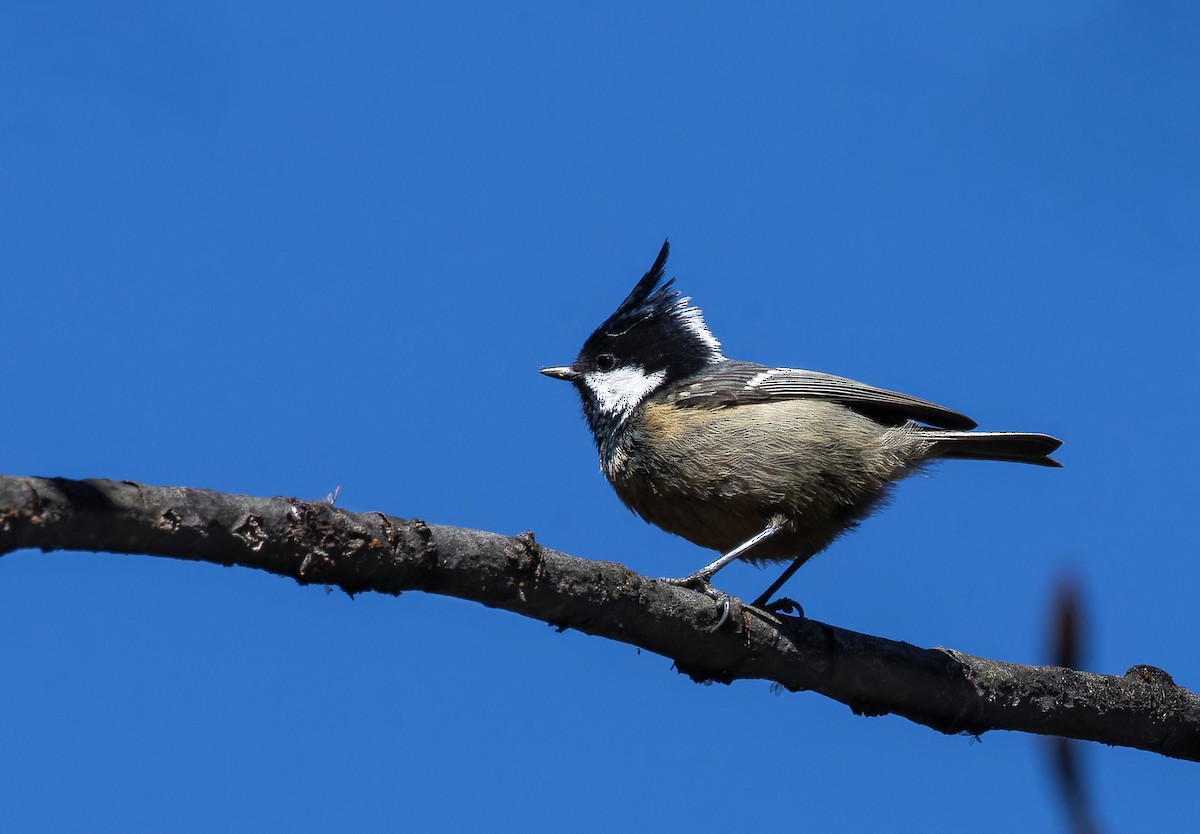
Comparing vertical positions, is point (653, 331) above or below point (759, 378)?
above

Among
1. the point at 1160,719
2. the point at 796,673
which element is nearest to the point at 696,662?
the point at 796,673

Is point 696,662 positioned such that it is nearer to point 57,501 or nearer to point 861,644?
point 861,644

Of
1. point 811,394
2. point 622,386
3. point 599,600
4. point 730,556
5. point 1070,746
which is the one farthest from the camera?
point 622,386

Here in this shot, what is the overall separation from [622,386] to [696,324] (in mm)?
715

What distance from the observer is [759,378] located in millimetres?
6539

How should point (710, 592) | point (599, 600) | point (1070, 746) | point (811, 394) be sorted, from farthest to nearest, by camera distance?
point (811, 394) → point (710, 592) → point (599, 600) → point (1070, 746)

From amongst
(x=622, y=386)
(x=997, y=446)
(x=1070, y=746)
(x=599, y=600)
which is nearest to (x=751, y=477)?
(x=622, y=386)

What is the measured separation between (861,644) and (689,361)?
2293mm

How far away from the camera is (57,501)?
3.08 metres

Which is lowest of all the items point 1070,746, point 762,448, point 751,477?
point 1070,746

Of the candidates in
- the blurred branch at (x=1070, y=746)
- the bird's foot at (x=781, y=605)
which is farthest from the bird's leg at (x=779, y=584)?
the blurred branch at (x=1070, y=746)

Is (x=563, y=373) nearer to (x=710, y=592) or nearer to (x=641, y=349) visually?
(x=641, y=349)

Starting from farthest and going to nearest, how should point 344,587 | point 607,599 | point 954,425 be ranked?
point 954,425
point 607,599
point 344,587

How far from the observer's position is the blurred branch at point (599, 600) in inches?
127
